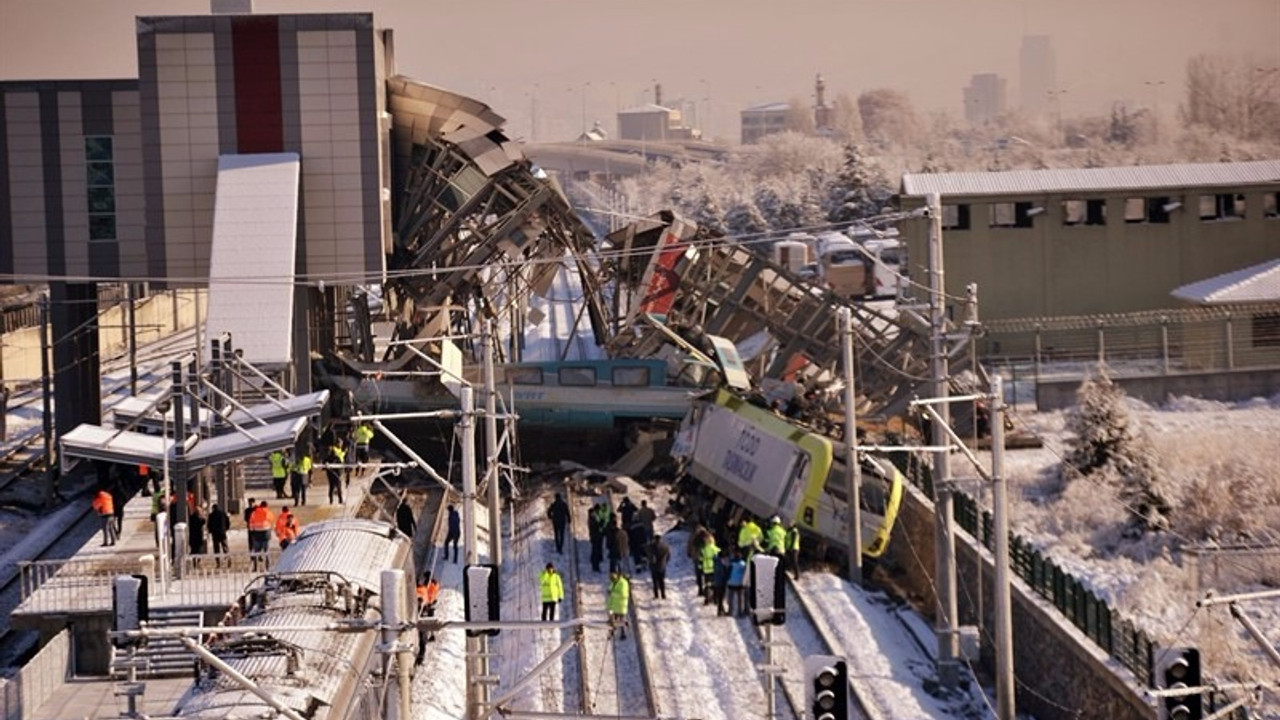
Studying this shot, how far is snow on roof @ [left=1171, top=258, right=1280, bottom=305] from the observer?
57562 mm

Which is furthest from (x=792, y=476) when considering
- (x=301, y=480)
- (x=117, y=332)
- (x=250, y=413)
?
(x=117, y=332)

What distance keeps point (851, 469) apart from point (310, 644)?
15853 millimetres

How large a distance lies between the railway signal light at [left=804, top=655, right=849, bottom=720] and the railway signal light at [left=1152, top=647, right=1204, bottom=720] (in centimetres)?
268

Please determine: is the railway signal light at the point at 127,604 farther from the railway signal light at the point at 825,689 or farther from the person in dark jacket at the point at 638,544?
the person in dark jacket at the point at 638,544

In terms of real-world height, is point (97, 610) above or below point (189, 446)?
below

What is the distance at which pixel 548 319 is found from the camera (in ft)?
320

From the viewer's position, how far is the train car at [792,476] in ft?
124

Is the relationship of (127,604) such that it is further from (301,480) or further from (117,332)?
(117,332)

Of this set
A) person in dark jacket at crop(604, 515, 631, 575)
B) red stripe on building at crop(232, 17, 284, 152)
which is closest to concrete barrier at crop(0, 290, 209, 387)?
red stripe on building at crop(232, 17, 284, 152)

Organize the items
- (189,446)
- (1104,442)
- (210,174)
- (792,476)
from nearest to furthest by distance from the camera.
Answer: (189,446), (792,476), (1104,442), (210,174)

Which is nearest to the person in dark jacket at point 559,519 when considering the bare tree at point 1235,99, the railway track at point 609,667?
the railway track at point 609,667

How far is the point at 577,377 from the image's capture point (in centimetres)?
5022

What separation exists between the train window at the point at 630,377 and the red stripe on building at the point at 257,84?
30.6ft

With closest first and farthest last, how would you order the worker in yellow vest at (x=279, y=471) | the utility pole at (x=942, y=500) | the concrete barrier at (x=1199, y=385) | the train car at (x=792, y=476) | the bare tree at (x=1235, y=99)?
the utility pole at (x=942, y=500)
the train car at (x=792, y=476)
the worker in yellow vest at (x=279, y=471)
the concrete barrier at (x=1199, y=385)
the bare tree at (x=1235, y=99)
